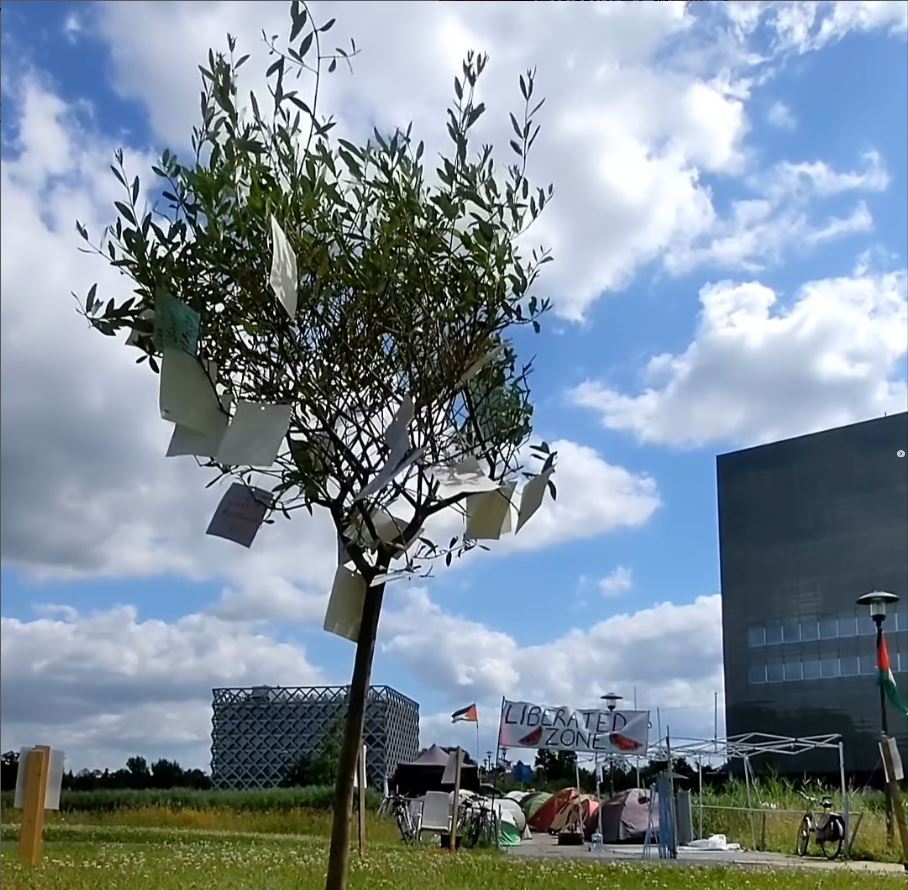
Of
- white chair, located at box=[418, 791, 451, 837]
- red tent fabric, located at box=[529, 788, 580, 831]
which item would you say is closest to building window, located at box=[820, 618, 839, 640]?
red tent fabric, located at box=[529, 788, 580, 831]

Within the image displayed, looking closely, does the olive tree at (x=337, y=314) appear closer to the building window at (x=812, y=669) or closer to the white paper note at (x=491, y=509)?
the white paper note at (x=491, y=509)

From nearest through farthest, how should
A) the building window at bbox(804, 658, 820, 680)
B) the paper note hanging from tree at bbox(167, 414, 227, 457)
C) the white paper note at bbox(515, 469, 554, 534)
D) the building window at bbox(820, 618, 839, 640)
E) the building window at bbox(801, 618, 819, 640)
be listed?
the paper note hanging from tree at bbox(167, 414, 227, 457) → the white paper note at bbox(515, 469, 554, 534) → the building window at bbox(820, 618, 839, 640) → the building window at bbox(804, 658, 820, 680) → the building window at bbox(801, 618, 819, 640)

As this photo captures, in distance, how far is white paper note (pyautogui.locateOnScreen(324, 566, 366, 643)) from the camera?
20.4ft

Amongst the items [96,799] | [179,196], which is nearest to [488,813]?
[96,799]

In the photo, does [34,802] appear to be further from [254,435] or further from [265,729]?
[265,729]

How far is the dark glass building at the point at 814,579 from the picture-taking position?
4716cm

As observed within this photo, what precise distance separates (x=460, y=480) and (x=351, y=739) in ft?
4.58

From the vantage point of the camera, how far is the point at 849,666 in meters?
48.1

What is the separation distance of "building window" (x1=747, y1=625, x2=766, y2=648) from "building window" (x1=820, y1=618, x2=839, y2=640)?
2659mm

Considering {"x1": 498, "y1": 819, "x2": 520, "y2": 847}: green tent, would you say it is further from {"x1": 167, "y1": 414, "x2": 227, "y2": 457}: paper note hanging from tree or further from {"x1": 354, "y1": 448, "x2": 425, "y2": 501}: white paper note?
{"x1": 167, "y1": 414, "x2": 227, "y2": 457}: paper note hanging from tree

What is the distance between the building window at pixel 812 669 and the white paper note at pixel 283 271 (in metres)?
47.2

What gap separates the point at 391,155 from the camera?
6.20m

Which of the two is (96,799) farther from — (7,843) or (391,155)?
(391,155)

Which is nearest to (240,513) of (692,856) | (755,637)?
(692,856)
